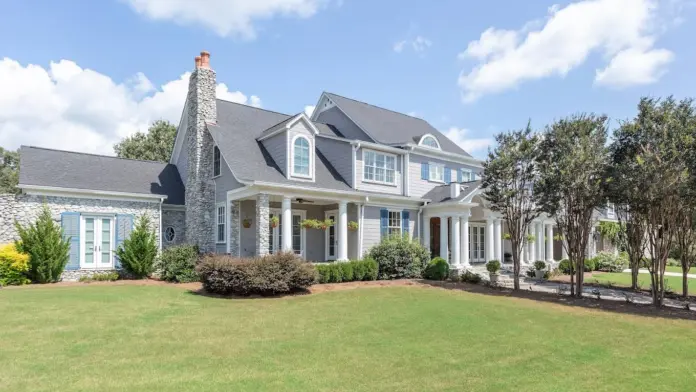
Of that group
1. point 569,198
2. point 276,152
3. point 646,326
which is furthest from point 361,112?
point 646,326

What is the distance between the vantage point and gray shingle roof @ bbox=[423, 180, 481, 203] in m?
21.4

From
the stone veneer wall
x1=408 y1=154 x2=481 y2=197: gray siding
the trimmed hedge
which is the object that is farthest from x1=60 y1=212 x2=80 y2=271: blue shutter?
x1=408 y1=154 x2=481 y2=197: gray siding

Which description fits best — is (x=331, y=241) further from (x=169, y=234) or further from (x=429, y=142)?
(x=169, y=234)

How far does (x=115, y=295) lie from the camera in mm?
13234

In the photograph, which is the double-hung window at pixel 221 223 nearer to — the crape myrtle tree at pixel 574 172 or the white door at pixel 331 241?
the white door at pixel 331 241

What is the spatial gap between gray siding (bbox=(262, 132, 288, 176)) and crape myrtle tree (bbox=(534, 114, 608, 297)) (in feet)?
32.6

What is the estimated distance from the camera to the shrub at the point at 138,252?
17750 millimetres

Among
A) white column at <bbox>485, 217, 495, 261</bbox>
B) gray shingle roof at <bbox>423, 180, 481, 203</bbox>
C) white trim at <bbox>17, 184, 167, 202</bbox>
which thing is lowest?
white column at <bbox>485, 217, 495, 261</bbox>

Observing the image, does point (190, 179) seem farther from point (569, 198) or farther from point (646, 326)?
point (646, 326)

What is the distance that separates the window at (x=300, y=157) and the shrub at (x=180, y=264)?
531cm

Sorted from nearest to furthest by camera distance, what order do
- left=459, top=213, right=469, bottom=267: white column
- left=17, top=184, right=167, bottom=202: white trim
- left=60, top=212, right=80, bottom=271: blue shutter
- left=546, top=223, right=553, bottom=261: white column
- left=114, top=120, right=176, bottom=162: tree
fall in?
left=17, top=184, right=167, bottom=202: white trim < left=60, top=212, right=80, bottom=271: blue shutter < left=459, top=213, right=469, bottom=267: white column < left=546, top=223, right=553, bottom=261: white column < left=114, top=120, right=176, bottom=162: tree

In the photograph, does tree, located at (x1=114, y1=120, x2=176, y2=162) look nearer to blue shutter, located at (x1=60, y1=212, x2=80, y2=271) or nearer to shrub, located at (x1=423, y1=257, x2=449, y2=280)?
blue shutter, located at (x1=60, y1=212, x2=80, y2=271)

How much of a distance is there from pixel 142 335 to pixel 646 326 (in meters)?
11.2

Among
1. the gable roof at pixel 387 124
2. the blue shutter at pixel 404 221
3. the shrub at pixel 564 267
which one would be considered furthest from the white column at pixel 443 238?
the shrub at pixel 564 267
